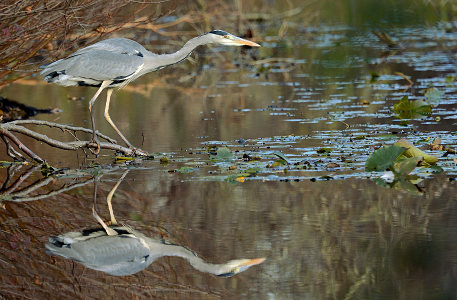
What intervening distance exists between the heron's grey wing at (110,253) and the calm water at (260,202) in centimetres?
9

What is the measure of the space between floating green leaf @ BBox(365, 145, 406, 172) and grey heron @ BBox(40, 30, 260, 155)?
202 cm

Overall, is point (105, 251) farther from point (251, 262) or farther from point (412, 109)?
point (412, 109)

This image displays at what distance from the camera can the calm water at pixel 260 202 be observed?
17.4ft

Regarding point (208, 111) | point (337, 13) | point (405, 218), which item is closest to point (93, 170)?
point (405, 218)

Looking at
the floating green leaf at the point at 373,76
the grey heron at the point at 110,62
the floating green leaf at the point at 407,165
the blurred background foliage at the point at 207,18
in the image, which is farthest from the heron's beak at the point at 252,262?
the floating green leaf at the point at 373,76

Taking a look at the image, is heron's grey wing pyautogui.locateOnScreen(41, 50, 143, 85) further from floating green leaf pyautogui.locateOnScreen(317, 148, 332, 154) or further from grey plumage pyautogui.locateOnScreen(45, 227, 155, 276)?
grey plumage pyautogui.locateOnScreen(45, 227, 155, 276)

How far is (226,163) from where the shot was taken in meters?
8.76

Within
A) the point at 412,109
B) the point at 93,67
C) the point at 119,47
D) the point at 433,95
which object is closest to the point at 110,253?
the point at 93,67

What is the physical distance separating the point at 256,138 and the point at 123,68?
1950 mm

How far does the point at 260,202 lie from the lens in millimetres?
7070

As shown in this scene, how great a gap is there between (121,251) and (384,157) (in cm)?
283

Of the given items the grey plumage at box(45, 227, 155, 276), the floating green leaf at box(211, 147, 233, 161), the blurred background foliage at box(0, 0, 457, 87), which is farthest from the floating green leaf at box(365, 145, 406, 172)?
the blurred background foliage at box(0, 0, 457, 87)

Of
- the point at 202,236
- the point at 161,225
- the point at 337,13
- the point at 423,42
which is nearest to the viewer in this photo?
the point at 202,236

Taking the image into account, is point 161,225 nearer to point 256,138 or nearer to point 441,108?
point 256,138
